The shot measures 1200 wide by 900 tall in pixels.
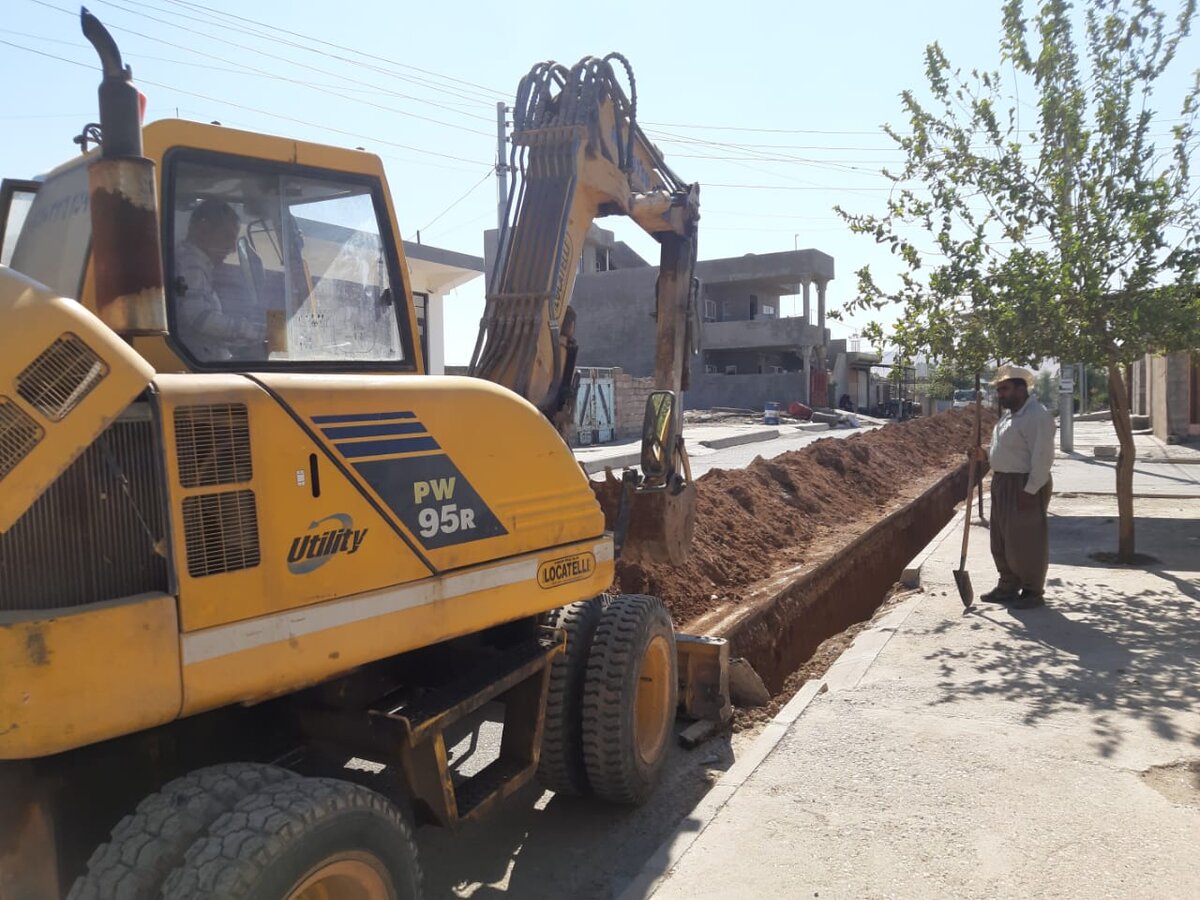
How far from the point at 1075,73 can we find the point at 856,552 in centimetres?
597

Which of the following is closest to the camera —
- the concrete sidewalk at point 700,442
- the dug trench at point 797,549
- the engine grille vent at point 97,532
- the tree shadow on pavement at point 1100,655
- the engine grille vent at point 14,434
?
the engine grille vent at point 14,434

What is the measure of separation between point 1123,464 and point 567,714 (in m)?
6.52

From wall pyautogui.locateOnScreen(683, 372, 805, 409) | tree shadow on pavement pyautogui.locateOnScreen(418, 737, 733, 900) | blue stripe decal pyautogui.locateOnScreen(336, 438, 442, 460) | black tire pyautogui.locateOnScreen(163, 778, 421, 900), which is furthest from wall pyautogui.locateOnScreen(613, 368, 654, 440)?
black tire pyautogui.locateOnScreen(163, 778, 421, 900)

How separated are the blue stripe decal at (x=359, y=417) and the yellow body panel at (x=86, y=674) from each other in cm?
68

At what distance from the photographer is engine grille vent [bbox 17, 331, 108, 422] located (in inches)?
84.6

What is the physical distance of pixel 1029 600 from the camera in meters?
7.32

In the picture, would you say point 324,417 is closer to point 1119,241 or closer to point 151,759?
point 151,759

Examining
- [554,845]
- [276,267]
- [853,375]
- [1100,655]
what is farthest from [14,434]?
[853,375]

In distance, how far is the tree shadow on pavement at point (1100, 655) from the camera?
16.7 ft

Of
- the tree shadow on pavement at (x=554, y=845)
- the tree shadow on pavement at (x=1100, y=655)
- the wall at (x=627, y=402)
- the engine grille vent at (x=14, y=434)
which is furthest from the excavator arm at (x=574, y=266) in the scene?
the wall at (x=627, y=402)

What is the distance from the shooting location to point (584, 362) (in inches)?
1700

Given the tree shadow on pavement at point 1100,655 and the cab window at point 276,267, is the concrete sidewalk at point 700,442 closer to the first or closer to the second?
the tree shadow on pavement at point 1100,655

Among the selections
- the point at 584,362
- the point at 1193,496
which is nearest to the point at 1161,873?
the point at 1193,496

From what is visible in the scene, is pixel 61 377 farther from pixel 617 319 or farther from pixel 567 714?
pixel 617 319
